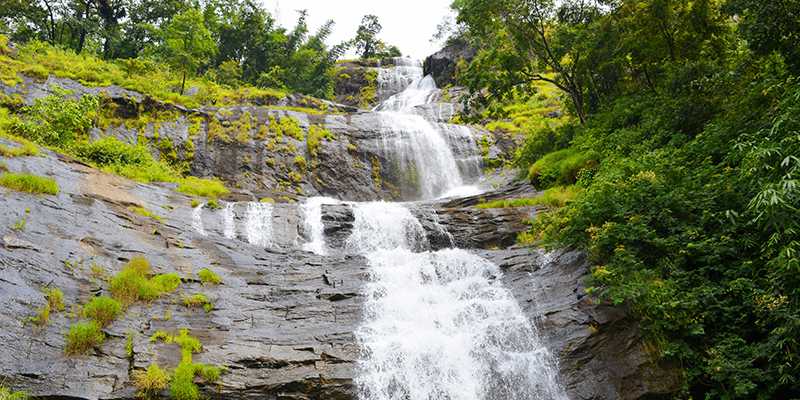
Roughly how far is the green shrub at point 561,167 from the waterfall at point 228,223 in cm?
1012

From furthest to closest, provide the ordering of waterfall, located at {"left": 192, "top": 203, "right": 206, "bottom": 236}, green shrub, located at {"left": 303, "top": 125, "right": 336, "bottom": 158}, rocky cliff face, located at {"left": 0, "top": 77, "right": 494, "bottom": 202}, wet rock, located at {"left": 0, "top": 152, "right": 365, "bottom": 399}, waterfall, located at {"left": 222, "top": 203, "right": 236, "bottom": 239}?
green shrub, located at {"left": 303, "top": 125, "right": 336, "bottom": 158}
rocky cliff face, located at {"left": 0, "top": 77, "right": 494, "bottom": 202}
waterfall, located at {"left": 222, "top": 203, "right": 236, "bottom": 239}
waterfall, located at {"left": 192, "top": 203, "right": 206, "bottom": 236}
wet rock, located at {"left": 0, "top": 152, "right": 365, "bottom": 399}

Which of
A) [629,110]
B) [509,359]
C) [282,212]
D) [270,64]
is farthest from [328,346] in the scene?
[270,64]

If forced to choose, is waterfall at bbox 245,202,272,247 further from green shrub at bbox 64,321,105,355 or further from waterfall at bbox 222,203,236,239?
green shrub at bbox 64,321,105,355

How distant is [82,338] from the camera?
7875 mm

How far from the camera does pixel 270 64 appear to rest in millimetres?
41188

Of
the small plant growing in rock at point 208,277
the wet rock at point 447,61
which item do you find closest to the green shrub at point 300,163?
the small plant growing in rock at point 208,277

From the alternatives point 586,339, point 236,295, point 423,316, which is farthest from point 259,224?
point 586,339

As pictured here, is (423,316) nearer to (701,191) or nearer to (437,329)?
(437,329)

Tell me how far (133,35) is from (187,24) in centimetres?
1399

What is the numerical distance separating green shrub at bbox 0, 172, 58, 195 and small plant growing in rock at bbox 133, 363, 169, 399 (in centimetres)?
586

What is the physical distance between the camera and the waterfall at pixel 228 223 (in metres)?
14.0

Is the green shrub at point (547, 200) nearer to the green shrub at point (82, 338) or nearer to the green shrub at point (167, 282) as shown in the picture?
the green shrub at point (167, 282)

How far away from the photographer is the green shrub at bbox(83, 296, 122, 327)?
8.45 m

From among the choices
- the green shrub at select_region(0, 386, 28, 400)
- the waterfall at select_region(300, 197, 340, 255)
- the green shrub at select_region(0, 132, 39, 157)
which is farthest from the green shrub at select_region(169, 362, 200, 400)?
the green shrub at select_region(0, 132, 39, 157)
